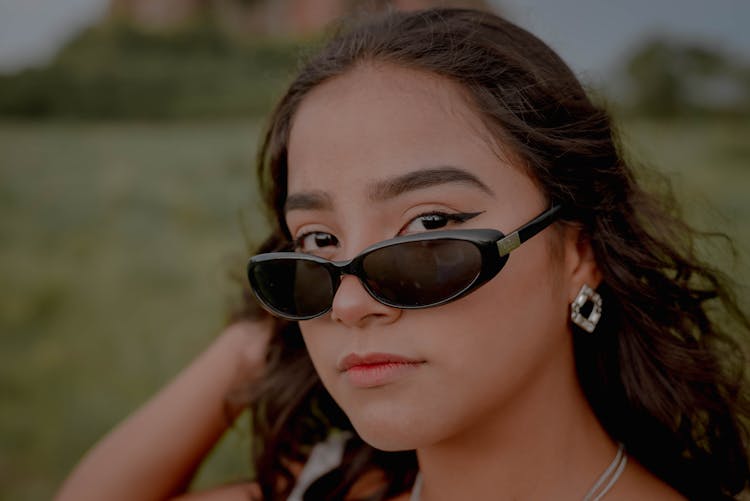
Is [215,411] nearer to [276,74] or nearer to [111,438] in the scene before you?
[111,438]

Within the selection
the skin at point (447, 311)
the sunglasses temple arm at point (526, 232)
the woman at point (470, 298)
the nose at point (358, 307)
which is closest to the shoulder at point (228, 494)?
the woman at point (470, 298)

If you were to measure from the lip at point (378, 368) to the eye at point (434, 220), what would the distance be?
32 centimetres

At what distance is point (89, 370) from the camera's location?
4797mm

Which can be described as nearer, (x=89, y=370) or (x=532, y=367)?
(x=532, y=367)

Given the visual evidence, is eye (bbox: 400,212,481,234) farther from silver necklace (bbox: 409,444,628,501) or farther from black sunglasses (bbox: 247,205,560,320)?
silver necklace (bbox: 409,444,628,501)

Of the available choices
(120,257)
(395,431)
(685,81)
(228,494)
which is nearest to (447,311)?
(395,431)

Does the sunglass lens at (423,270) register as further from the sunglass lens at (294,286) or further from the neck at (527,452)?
the neck at (527,452)

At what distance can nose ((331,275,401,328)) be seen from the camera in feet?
5.58

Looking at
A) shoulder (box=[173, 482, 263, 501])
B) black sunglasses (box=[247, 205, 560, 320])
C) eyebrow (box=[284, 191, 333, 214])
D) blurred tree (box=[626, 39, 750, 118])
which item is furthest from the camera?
blurred tree (box=[626, 39, 750, 118])

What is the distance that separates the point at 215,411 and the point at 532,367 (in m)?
1.26

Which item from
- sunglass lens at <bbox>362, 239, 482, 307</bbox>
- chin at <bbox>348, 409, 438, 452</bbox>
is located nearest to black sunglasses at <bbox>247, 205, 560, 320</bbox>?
sunglass lens at <bbox>362, 239, 482, 307</bbox>

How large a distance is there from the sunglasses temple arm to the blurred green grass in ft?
2.66

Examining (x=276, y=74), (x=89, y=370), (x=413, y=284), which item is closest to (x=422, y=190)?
(x=413, y=284)

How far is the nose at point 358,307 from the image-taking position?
170 cm
